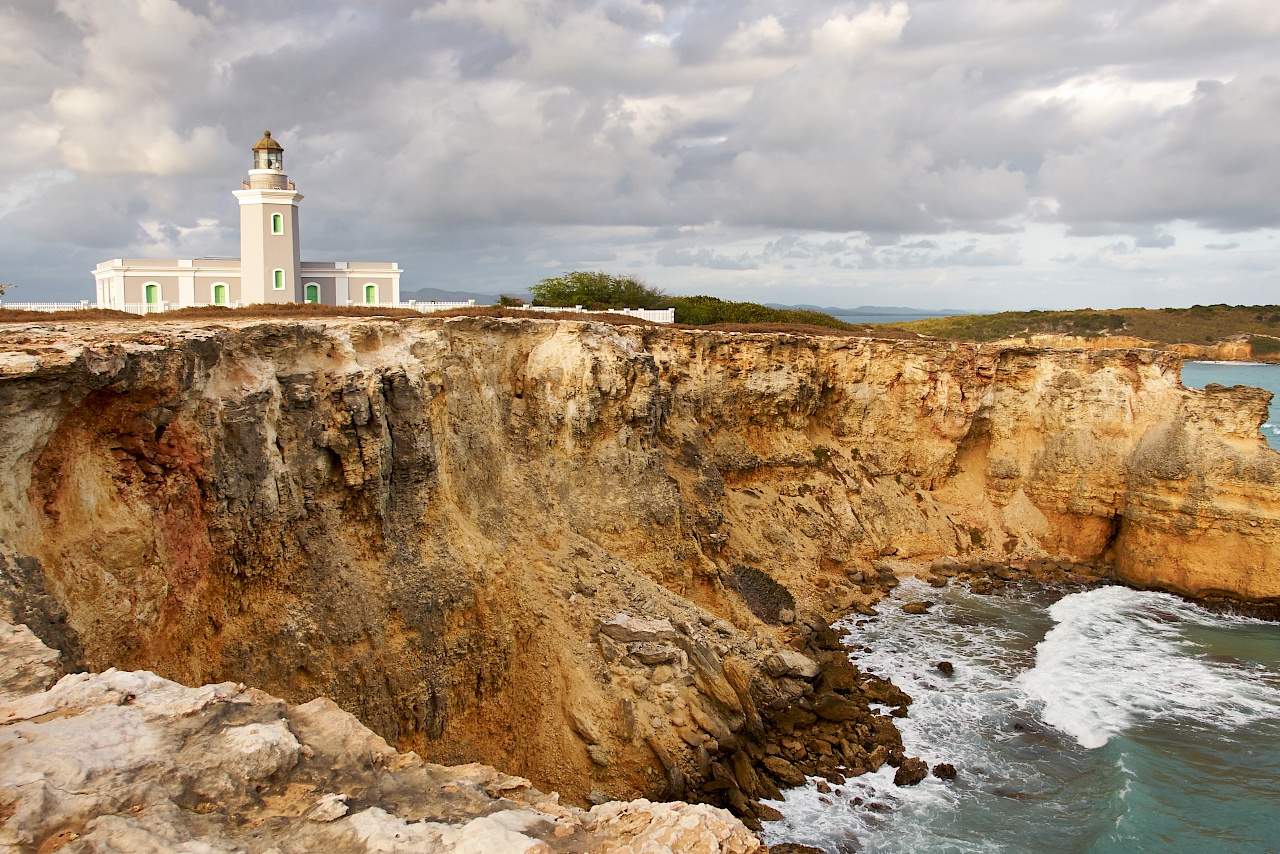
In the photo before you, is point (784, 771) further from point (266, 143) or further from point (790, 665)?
point (266, 143)

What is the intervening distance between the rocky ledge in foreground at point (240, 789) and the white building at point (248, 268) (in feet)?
107

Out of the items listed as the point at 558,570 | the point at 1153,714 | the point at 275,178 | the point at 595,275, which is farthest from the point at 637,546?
the point at 595,275

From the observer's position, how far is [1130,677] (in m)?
24.3

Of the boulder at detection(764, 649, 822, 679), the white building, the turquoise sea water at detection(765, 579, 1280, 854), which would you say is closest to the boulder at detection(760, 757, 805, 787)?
the turquoise sea water at detection(765, 579, 1280, 854)

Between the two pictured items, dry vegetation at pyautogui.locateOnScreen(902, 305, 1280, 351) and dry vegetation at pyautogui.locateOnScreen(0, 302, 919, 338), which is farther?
dry vegetation at pyautogui.locateOnScreen(902, 305, 1280, 351)

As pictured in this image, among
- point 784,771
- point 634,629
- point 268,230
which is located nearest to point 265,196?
point 268,230

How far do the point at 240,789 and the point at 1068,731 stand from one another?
67.1 ft

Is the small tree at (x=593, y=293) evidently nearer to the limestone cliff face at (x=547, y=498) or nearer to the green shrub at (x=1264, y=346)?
the limestone cliff face at (x=547, y=498)

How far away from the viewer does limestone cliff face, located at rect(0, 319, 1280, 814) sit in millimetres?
12258

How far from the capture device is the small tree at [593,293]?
156 feet

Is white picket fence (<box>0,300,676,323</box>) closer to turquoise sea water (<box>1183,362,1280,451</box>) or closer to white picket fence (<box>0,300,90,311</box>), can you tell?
white picket fence (<box>0,300,90,311</box>)

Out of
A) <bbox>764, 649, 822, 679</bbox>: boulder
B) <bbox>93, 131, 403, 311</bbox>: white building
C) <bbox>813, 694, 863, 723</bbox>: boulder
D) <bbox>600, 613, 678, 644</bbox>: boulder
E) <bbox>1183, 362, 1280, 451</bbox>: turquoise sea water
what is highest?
<bbox>93, 131, 403, 311</bbox>: white building

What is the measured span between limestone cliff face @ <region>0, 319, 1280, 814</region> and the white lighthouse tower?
1865 centimetres

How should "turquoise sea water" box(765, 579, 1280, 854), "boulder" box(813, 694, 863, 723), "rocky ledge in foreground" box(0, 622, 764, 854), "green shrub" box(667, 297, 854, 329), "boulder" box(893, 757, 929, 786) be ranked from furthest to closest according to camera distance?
1. "green shrub" box(667, 297, 854, 329)
2. "boulder" box(813, 694, 863, 723)
3. "boulder" box(893, 757, 929, 786)
4. "turquoise sea water" box(765, 579, 1280, 854)
5. "rocky ledge in foreground" box(0, 622, 764, 854)
